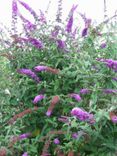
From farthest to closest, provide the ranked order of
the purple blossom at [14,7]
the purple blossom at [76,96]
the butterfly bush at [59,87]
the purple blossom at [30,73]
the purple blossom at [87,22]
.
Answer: the purple blossom at [14,7], the purple blossom at [87,22], the purple blossom at [30,73], the purple blossom at [76,96], the butterfly bush at [59,87]

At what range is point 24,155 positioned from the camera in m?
3.33

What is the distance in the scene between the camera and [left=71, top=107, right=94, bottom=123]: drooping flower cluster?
2969 mm

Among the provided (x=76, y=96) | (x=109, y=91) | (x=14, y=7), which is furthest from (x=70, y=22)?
(x=109, y=91)

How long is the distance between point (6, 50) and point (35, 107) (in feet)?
2.10

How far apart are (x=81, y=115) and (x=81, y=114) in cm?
1

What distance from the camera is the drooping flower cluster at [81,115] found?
297 cm

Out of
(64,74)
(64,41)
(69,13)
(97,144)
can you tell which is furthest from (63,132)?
(69,13)

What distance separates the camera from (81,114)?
2.98 m

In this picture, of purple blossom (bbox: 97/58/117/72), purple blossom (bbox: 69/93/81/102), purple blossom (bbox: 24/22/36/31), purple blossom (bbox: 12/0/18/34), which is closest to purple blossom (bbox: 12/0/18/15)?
purple blossom (bbox: 12/0/18/34)

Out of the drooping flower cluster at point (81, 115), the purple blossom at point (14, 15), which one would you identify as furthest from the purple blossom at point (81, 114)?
the purple blossom at point (14, 15)

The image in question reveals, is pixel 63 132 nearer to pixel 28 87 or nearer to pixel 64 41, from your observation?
pixel 28 87

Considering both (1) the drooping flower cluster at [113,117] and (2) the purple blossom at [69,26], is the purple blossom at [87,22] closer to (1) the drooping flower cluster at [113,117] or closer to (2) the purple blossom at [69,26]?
(2) the purple blossom at [69,26]

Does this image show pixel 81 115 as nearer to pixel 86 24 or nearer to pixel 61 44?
pixel 61 44

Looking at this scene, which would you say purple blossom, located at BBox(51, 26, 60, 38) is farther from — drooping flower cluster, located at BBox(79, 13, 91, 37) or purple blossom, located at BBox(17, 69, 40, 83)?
purple blossom, located at BBox(17, 69, 40, 83)
